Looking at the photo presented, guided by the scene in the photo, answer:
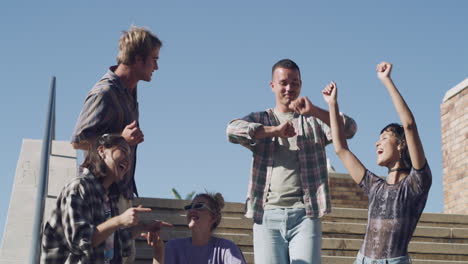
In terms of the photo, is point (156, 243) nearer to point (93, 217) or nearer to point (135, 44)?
point (93, 217)

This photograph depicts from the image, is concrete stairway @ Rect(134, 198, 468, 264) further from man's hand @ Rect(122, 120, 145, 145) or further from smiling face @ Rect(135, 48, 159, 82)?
man's hand @ Rect(122, 120, 145, 145)

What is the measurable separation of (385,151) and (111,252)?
1.57 metres

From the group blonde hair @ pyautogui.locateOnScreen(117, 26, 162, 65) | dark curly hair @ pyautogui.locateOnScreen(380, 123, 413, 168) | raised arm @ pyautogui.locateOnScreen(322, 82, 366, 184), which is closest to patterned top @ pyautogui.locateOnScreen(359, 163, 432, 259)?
dark curly hair @ pyautogui.locateOnScreen(380, 123, 413, 168)

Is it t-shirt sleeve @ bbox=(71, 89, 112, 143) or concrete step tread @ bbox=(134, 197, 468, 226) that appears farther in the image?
concrete step tread @ bbox=(134, 197, 468, 226)

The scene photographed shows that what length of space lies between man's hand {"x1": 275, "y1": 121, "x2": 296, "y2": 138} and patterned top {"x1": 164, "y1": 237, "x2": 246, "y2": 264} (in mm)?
1072

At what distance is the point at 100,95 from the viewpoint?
378 centimetres

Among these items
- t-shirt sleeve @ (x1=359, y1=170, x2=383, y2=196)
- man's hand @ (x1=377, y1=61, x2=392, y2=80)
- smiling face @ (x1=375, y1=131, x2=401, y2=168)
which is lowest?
t-shirt sleeve @ (x1=359, y1=170, x2=383, y2=196)

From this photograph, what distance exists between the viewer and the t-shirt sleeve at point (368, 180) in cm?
378

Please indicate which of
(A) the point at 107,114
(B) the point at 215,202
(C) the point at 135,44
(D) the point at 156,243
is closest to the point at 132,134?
(A) the point at 107,114

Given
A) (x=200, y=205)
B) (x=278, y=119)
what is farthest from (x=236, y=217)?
(x=278, y=119)

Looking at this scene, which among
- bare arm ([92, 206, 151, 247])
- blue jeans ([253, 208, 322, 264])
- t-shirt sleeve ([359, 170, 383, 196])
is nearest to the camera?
bare arm ([92, 206, 151, 247])

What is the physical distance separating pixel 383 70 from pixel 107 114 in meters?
1.52

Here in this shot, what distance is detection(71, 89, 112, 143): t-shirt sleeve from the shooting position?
12.0 feet

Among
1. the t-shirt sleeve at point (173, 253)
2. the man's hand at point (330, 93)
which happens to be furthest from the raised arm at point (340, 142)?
the t-shirt sleeve at point (173, 253)
